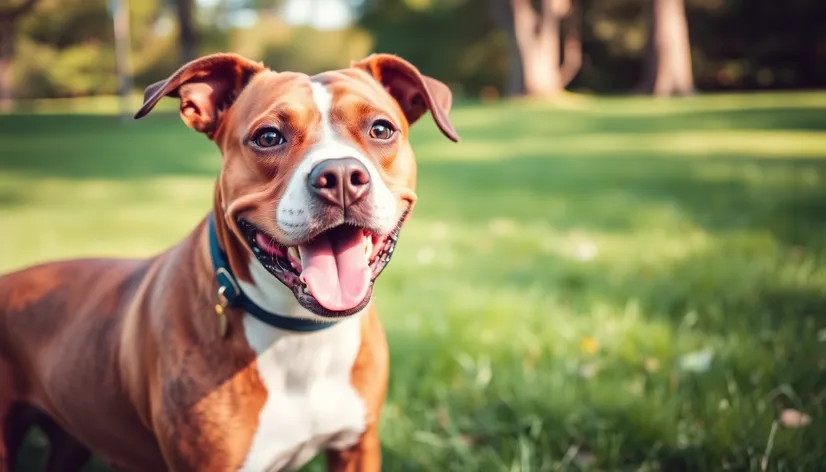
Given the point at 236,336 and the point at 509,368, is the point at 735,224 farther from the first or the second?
the point at 236,336

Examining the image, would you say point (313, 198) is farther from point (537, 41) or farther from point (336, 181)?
point (537, 41)

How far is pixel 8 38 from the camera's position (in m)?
15.2

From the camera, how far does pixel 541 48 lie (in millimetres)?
28328

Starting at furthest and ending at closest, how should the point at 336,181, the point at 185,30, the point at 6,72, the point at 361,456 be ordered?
1. the point at 185,30
2. the point at 6,72
3. the point at 361,456
4. the point at 336,181

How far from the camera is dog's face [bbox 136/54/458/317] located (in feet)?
6.40

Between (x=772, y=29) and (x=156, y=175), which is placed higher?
(x=156, y=175)

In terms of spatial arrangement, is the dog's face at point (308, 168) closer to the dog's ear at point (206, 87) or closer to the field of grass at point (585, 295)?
the dog's ear at point (206, 87)

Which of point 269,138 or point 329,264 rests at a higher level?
point 269,138

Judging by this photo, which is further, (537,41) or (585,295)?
(537,41)

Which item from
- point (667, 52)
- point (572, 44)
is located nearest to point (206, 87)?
point (667, 52)

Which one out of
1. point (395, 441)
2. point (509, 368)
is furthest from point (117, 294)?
point (509, 368)

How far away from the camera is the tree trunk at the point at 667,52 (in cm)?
2478

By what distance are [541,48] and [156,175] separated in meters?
20.9

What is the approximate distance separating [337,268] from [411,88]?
2.88 feet
